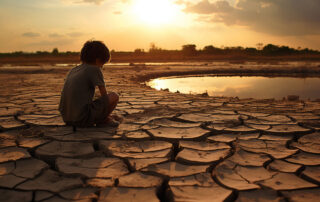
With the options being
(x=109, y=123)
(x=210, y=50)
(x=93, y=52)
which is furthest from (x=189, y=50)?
(x=93, y=52)

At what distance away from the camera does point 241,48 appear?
3089 cm

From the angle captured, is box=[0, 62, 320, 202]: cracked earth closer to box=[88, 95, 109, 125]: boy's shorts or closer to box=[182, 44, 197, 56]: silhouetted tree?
box=[88, 95, 109, 125]: boy's shorts

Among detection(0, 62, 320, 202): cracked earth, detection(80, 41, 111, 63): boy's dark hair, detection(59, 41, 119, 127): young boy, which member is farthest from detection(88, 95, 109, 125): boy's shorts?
detection(80, 41, 111, 63): boy's dark hair

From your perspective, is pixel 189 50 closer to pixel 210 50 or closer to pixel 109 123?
pixel 210 50

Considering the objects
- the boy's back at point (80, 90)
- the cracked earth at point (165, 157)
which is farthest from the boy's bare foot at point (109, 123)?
the boy's back at point (80, 90)

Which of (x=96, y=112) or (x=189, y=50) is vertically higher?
(x=189, y=50)

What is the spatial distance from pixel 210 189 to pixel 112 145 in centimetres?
90

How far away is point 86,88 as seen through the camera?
2.39 metres

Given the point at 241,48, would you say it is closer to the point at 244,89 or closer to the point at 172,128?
the point at 244,89

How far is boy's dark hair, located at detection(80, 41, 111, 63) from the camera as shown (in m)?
2.38

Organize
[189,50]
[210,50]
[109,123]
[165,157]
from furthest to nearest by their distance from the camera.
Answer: [210,50], [189,50], [109,123], [165,157]

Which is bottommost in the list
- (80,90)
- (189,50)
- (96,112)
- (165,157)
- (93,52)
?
(165,157)

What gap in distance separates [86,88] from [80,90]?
6 cm

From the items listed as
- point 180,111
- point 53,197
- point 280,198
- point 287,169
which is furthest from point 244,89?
point 53,197
